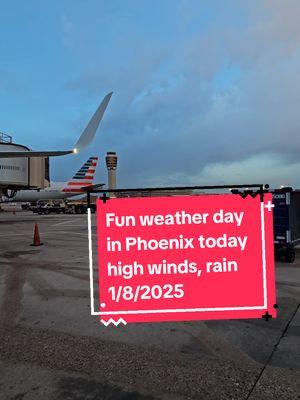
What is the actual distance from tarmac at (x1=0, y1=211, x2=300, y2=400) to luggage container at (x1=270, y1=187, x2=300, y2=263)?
3839mm

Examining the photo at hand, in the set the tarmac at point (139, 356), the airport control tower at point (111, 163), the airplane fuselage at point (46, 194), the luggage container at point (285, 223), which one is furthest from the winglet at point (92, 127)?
the airport control tower at point (111, 163)

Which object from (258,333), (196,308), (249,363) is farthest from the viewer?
(258,333)

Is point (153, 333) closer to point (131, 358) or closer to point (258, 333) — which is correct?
point (131, 358)

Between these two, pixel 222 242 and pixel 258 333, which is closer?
pixel 222 242

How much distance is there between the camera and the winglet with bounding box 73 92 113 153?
1831 cm

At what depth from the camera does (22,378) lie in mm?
4055

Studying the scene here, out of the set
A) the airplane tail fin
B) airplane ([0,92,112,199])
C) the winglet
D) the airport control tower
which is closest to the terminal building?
airplane ([0,92,112,199])

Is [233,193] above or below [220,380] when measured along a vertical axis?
above

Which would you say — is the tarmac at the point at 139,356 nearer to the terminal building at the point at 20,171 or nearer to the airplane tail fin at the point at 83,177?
the terminal building at the point at 20,171

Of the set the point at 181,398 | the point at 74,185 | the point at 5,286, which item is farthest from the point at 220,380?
the point at 74,185

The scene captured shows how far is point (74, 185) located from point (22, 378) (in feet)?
183

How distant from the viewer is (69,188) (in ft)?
195


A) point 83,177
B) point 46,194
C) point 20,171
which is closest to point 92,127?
point 20,171

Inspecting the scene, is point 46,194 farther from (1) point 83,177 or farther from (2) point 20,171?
(2) point 20,171
